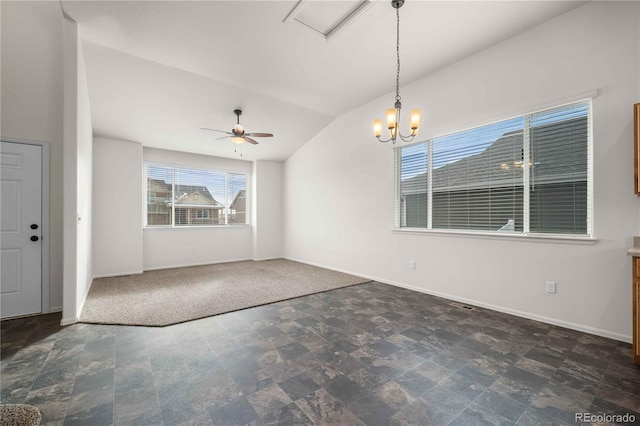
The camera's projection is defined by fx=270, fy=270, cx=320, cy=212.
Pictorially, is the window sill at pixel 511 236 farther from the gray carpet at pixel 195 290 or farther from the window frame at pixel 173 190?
the window frame at pixel 173 190

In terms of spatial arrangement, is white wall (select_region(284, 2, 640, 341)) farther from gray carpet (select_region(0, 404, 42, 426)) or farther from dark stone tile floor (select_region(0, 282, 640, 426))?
gray carpet (select_region(0, 404, 42, 426))

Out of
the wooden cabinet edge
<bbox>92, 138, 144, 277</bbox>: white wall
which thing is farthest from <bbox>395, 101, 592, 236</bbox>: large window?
<bbox>92, 138, 144, 277</bbox>: white wall

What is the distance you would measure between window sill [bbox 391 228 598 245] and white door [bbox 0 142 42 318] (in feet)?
16.8

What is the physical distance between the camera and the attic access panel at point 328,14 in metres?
2.83

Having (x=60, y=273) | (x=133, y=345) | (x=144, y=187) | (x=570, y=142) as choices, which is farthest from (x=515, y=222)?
(x=144, y=187)

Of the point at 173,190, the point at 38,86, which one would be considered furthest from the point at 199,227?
the point at 38,86

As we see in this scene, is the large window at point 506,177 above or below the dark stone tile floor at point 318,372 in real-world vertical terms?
above

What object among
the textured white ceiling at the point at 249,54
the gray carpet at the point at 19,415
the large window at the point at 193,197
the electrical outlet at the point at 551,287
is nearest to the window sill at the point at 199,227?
the large window at the point at 193,197

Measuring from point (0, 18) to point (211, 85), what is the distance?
2343mm

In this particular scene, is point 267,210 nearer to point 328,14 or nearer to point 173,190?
point 173,190

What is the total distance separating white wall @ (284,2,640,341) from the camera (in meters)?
2.63

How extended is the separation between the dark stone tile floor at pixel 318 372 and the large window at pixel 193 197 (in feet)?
11.6

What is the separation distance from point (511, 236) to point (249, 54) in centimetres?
410

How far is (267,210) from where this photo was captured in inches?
301
